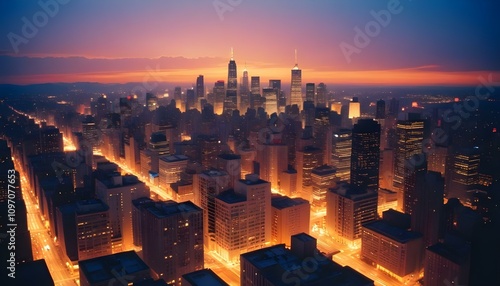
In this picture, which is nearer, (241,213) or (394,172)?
(241,213)

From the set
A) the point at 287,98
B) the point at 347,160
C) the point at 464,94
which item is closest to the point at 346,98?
the point at 287,98

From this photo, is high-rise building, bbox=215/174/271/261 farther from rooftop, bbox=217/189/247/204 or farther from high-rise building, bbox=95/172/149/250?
high-rise building, bbox=95/172/149/250

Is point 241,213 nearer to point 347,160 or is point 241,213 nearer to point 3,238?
point 3,238

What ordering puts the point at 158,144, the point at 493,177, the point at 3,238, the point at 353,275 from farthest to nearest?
the point at 158,144 < the point at 493,177 < the point at 3,238 < the point at 353,275

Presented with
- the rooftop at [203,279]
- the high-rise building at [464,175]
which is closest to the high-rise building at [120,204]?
the rooftop at [203,279]

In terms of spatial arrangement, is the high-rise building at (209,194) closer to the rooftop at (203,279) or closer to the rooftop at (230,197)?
the rooftop at (230,197)

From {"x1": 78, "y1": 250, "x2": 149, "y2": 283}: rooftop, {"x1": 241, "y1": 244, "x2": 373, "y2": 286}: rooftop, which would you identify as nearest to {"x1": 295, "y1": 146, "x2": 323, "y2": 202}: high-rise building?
{"x1": 241, "y1": 244, "x2": 373, "y2": 286}: rooftop

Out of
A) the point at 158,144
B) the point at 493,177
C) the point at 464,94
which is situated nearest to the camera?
the point at 464,94
